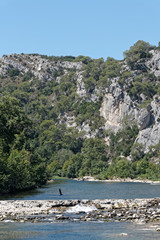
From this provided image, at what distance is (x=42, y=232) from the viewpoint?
30.7m

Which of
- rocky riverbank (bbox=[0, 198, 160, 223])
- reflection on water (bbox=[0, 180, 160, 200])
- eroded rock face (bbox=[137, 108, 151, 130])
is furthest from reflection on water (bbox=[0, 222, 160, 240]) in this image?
eroded rock face (bbox=[137, 108, 151, 130])

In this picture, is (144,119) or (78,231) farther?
(144,119)

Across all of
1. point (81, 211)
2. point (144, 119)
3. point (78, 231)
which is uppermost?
point (144, 119)

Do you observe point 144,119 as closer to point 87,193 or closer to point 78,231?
point 87,193

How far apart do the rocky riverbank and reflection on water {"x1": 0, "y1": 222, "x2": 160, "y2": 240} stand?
2.44m

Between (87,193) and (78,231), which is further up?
(87,193)

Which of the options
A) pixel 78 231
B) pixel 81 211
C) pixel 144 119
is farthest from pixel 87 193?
pixel 144 119

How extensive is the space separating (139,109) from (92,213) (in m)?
162

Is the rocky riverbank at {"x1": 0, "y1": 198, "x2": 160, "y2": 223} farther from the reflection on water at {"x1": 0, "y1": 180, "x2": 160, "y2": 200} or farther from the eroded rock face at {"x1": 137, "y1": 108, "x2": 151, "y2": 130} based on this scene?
the eroded rock face at {"x1": 137, "y1": 108, "x2": 151, "y2": 130}

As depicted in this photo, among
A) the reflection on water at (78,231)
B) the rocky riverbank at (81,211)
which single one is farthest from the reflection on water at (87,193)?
the reflection on water at (78,231)

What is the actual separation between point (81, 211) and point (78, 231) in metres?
9.91

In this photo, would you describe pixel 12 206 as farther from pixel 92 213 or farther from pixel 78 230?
pixel 78 230

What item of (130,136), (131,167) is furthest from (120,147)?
(131,167)

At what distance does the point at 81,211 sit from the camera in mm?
40812
